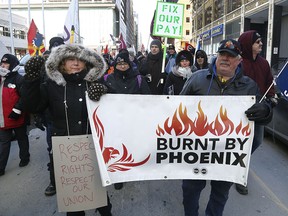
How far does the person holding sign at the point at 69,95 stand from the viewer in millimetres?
2420

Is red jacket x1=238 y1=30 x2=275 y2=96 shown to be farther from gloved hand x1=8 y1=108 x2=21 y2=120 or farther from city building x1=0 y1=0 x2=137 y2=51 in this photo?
city building x1=0 y1=0 x2=137 y2=51

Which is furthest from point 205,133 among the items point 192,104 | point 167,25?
point 167,25

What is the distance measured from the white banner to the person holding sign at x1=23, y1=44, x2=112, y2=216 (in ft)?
0.60

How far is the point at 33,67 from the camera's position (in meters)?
2.35

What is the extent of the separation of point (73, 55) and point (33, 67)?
0.35 metres

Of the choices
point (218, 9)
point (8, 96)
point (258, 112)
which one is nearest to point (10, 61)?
point (8, 96)

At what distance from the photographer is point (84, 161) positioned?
2.45 m

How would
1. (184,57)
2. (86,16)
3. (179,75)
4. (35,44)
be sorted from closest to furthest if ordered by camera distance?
(179,75) → (184,57) → (35,44) → (86,16)

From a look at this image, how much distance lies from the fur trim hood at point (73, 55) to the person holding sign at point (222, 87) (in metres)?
0.85

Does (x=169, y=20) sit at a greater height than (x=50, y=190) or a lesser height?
greater

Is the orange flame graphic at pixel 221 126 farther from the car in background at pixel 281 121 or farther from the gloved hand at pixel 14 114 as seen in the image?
the gloved hand at pixel 14 114

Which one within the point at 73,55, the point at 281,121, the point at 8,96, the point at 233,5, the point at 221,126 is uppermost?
the point at 233,5

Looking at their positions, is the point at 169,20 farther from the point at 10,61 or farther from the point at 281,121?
the point at 10,61

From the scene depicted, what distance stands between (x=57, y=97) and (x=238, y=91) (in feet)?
5.32
